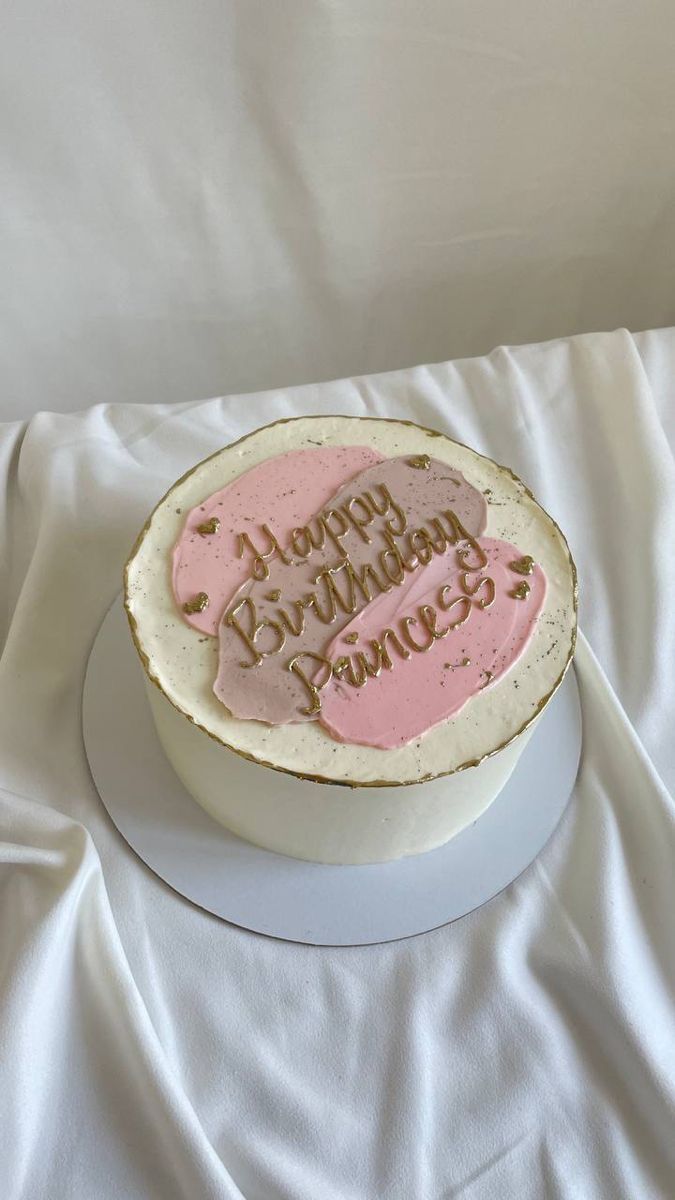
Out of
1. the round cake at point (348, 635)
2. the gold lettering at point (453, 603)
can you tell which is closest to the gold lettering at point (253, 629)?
the round cake at point (348, 635)

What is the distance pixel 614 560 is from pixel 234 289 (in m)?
0.56

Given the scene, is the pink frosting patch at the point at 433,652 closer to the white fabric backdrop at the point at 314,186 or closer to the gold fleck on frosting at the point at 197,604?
the gold fleck on frosting at the point at 197,604

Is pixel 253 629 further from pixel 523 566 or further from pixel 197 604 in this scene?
pixel 523 566

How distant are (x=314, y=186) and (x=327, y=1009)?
85cm

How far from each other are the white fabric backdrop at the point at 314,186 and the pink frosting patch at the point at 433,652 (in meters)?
0.54

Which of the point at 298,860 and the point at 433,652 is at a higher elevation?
the point at 433,652

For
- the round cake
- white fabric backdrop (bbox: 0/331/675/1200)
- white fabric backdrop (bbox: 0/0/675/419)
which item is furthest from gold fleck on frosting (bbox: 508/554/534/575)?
white fabric backdrop (bbox: 0/0/675/419)

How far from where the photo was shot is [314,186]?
1.13 metres

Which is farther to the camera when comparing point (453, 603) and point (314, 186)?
point (314, 186)

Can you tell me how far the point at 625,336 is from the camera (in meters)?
1.13

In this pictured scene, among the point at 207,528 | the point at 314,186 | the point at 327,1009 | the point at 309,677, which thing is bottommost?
the point at 327,1009

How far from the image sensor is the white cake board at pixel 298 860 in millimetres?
790

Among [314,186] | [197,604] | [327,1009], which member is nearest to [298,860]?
[327,1009]

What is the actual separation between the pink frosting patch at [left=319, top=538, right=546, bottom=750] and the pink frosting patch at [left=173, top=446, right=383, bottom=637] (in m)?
0.10
